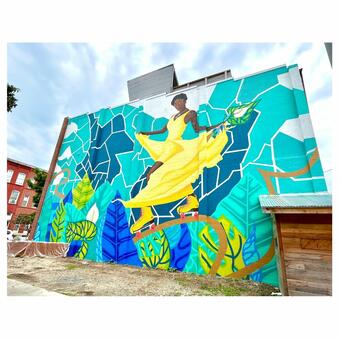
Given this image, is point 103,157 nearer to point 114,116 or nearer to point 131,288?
point 114,116

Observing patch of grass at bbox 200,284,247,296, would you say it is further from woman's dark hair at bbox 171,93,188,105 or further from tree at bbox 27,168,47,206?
tree at bbox 27,168,47,206

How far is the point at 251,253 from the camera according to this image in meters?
6.16

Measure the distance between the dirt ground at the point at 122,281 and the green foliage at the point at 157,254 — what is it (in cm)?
30

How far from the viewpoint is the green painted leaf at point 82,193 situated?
9.69m

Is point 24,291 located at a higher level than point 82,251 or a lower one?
higher

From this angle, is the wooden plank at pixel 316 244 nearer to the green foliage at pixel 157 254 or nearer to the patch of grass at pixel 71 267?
the green foliage at pixel 157 254

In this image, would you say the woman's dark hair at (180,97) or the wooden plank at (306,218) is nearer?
the wooden plank at (306,218)

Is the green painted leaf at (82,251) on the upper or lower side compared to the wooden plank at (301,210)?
lower

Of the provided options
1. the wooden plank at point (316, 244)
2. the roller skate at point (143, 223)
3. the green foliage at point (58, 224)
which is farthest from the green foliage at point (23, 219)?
the wooden plank at point (316, 244)

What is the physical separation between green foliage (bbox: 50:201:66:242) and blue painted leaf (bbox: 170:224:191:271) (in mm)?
6110

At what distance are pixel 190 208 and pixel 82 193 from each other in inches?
230

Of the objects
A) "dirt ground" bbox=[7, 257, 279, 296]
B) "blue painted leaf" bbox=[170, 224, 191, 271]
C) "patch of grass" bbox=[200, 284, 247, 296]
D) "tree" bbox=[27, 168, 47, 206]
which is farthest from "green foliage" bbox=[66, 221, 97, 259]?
"tree" bbox=[27, 168, 47, 206]

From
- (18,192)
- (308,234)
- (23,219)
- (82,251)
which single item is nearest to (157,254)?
(82,251)

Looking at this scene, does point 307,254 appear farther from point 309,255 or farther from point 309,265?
point 309,265
